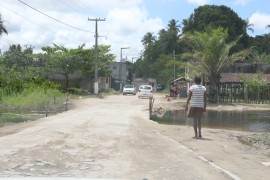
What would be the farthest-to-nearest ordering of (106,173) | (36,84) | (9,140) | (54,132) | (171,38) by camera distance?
(171,38), (36,84), (54,132), (9,140), (106,173)

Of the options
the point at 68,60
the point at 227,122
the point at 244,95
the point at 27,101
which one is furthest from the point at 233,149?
the point at 68,60

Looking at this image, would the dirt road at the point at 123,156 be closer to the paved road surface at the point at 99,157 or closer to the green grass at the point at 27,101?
the paved road surface at the point at 99,157

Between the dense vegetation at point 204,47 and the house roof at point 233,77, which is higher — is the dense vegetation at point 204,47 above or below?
above

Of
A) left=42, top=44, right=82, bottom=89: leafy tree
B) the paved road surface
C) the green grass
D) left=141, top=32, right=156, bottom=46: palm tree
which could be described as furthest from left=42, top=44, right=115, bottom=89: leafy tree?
left=141, top=32, right=156, bottom=46: palm tree

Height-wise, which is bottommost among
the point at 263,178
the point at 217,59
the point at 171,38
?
the point at 263,178

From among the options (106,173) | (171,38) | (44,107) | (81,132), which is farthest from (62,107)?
(171,38)

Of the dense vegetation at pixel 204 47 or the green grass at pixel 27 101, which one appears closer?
the green grass at pixel 27 101

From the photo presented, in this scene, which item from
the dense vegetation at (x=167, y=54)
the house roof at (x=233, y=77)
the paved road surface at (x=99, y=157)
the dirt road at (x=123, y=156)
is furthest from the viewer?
the house roof at (x=233, y=77)

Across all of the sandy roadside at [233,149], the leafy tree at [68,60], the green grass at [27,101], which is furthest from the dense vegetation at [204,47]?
the sandy roadside at [233,149]

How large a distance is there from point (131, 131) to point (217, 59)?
25.1m

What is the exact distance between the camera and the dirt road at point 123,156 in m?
8.45

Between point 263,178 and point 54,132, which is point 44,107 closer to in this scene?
point 54,132

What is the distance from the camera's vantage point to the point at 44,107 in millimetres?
26906

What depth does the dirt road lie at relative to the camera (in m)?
8.45
